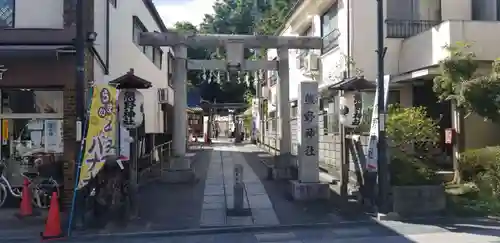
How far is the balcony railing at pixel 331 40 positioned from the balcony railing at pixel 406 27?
1.97 meters

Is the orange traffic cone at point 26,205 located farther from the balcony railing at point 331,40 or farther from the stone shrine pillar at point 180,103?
the balcony railing at point 331,40

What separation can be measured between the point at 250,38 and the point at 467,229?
9.67 meters

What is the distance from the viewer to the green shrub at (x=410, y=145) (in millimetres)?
11828

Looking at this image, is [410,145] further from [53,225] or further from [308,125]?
[53,225]

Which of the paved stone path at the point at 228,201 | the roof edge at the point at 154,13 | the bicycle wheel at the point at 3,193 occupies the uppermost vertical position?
the roof edge at the point at 154,13

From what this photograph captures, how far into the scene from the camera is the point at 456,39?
14.8 m

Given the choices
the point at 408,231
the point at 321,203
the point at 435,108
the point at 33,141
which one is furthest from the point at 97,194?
the point at 435,108

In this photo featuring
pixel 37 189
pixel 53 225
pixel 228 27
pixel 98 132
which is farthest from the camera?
pixel 228 27

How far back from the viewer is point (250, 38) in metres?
17.1

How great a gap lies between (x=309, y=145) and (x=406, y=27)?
23.0ft

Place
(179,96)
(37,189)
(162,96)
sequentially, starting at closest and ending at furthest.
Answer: (37,189) < (179,96) < (162,96)

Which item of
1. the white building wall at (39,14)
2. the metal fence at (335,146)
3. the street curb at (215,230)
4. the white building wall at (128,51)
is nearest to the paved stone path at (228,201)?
the street curb at (215,230)

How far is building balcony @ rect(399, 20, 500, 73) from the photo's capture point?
1481 centimetres

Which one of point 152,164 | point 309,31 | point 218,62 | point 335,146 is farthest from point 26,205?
point 309,31
